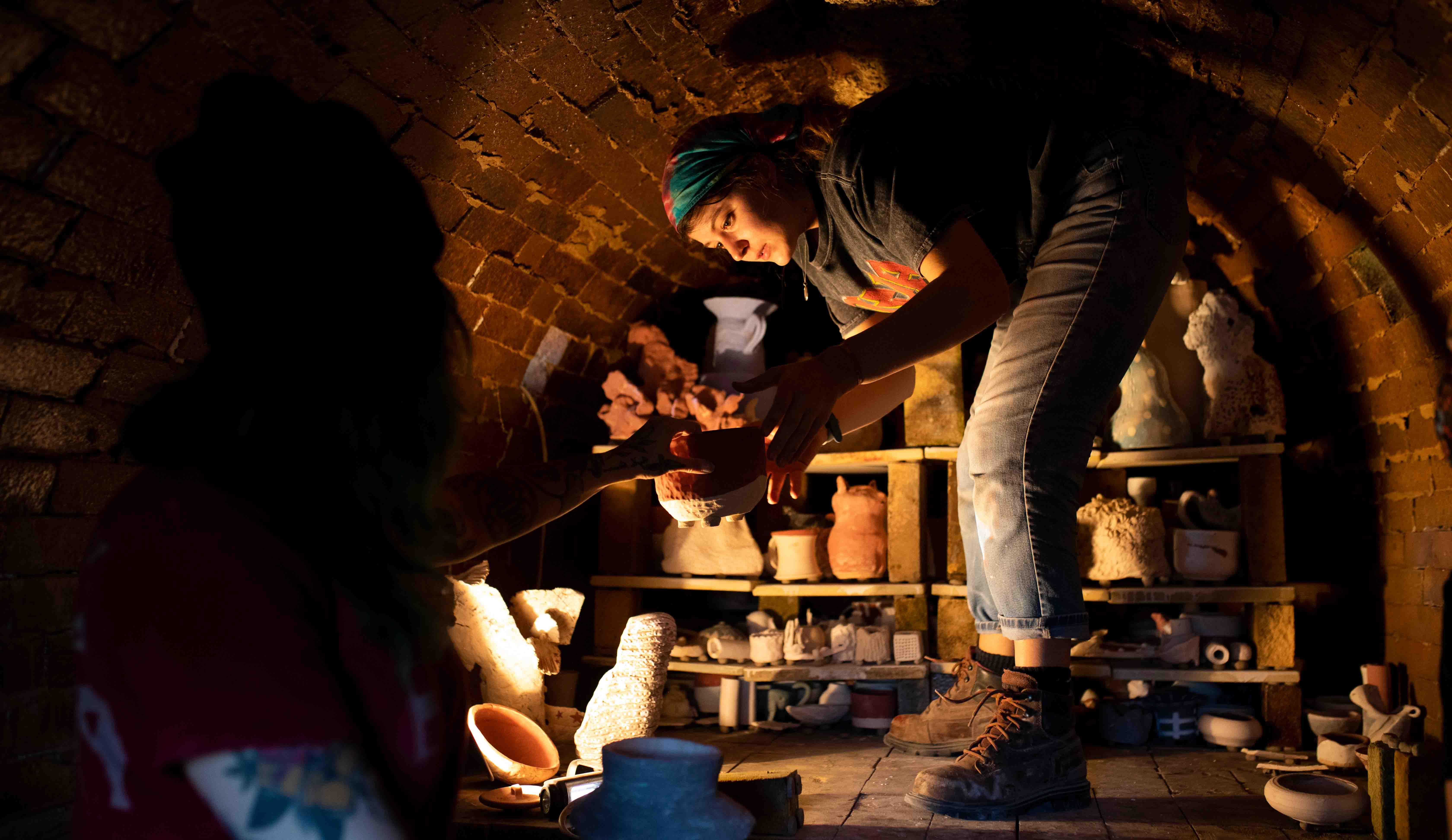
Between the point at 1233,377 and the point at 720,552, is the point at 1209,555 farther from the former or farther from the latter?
the point at 720,552

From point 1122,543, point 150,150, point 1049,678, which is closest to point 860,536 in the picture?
point 1122,543

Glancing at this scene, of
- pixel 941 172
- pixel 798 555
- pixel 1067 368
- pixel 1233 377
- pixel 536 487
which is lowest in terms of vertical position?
pixel 798 555

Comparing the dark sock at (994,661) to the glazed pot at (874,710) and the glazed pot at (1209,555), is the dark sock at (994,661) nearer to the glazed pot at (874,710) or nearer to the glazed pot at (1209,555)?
the glazed pot at (874,710)

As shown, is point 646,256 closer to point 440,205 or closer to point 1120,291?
point 440,205

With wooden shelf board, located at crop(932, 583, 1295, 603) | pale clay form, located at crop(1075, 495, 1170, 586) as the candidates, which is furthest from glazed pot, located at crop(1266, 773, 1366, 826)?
pale clay form, located at crop(1075, 495, 1170, 586)

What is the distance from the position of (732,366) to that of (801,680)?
3.81 feet

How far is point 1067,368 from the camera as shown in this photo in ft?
6.00

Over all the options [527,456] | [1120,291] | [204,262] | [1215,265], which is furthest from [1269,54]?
[527,456]

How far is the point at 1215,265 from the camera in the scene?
3430mm

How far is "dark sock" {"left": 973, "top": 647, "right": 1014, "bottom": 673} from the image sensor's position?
2111mm

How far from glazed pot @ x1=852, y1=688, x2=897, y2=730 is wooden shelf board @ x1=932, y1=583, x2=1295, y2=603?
417mm

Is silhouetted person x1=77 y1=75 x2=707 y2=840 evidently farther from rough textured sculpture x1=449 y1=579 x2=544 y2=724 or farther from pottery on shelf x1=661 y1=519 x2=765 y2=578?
pottery on shelf x1=661 y1=519 x2=765 y2=578

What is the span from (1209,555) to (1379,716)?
0.59 metres

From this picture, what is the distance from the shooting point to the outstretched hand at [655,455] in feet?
5.39
